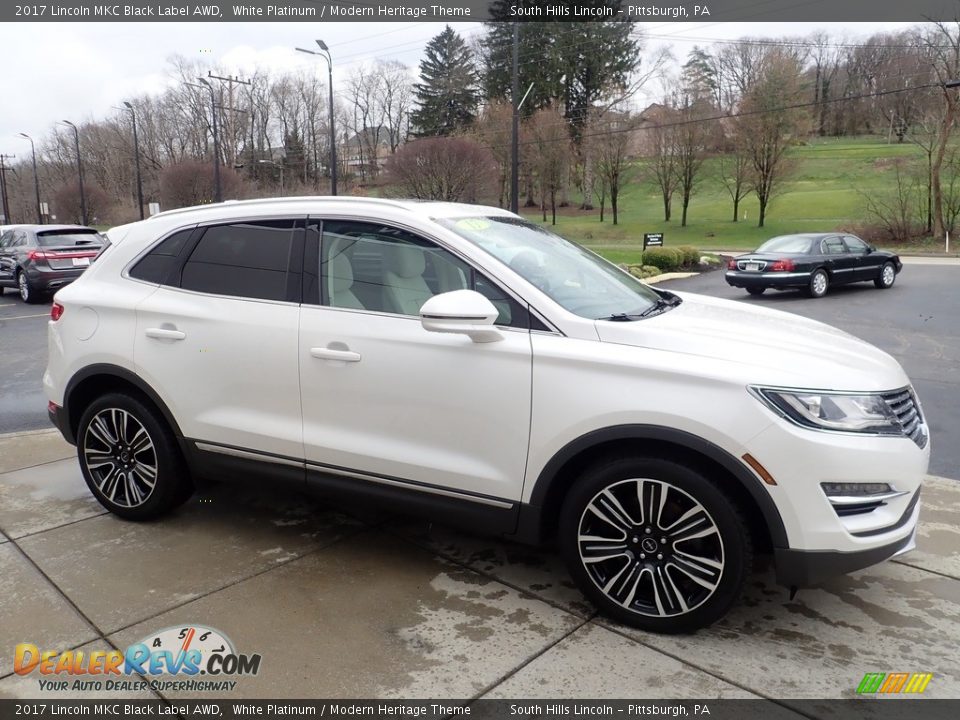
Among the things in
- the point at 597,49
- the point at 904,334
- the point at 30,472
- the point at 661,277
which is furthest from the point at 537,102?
the point at 30,472

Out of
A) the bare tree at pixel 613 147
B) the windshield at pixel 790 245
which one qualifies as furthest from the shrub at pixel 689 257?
the bare tree at pixel 613 147

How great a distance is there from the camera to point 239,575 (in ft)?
11.7

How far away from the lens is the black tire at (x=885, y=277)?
56.4 feet

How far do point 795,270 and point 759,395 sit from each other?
14563 millimetres

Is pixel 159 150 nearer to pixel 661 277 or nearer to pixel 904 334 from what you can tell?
pixel 661 277

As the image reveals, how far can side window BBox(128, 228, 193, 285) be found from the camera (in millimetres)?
4055

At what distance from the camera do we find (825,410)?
2.71 metres

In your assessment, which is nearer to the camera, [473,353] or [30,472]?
[473,353]

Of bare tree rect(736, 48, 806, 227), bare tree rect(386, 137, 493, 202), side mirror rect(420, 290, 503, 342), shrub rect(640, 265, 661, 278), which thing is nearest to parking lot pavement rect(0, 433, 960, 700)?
side mirror rect(420, 290, 503, 342)

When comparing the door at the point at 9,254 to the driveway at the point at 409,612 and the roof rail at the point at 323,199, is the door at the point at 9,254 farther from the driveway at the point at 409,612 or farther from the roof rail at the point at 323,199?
the roof rail at the point at 323,199

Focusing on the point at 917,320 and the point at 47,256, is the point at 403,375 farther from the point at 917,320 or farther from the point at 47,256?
the point at 47,256

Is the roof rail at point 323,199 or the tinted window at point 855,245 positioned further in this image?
the tinted window at point 855,245

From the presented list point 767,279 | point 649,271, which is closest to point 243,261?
point 767,279

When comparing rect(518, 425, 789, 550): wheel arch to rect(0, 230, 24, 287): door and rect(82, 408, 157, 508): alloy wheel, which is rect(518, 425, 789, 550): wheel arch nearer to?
rect(82, 408, 157, 508): alloy wheel
